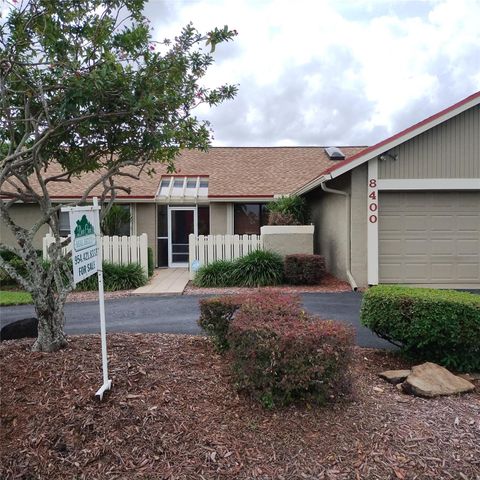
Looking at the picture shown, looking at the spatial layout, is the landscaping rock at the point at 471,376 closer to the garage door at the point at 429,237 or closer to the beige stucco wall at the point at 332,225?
the garage door at the point at 429,237

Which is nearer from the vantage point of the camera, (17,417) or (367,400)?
(17,417)

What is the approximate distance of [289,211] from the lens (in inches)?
515

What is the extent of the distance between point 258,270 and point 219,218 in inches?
193

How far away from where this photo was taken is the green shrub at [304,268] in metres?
10.9

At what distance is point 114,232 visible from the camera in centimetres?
1440

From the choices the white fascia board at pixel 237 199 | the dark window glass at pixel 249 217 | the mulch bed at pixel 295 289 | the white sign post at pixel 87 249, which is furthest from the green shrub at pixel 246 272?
the white sign post at pixel 87 249

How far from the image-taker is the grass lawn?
935 cm

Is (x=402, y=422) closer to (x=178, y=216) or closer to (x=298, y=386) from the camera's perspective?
(x=298, y=386)

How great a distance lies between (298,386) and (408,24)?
7984 mm

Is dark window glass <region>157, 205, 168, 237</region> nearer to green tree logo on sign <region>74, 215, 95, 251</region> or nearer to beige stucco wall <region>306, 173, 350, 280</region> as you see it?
beige stucco wall <region>306, 173, 350, 280</region>

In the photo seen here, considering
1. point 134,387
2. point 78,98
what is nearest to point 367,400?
point 134,387

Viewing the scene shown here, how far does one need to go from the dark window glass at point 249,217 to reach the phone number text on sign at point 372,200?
601 cm

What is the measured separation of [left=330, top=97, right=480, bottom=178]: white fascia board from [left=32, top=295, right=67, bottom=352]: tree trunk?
7.49 m

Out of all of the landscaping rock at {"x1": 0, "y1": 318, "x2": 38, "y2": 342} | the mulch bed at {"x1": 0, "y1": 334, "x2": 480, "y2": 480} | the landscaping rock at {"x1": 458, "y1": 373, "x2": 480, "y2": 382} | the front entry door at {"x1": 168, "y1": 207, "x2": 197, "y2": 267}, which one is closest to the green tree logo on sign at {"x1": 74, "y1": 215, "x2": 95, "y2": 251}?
the mulch bed at {"x1": 0, "y1": 334, "x2": 480, "y2": 480}
